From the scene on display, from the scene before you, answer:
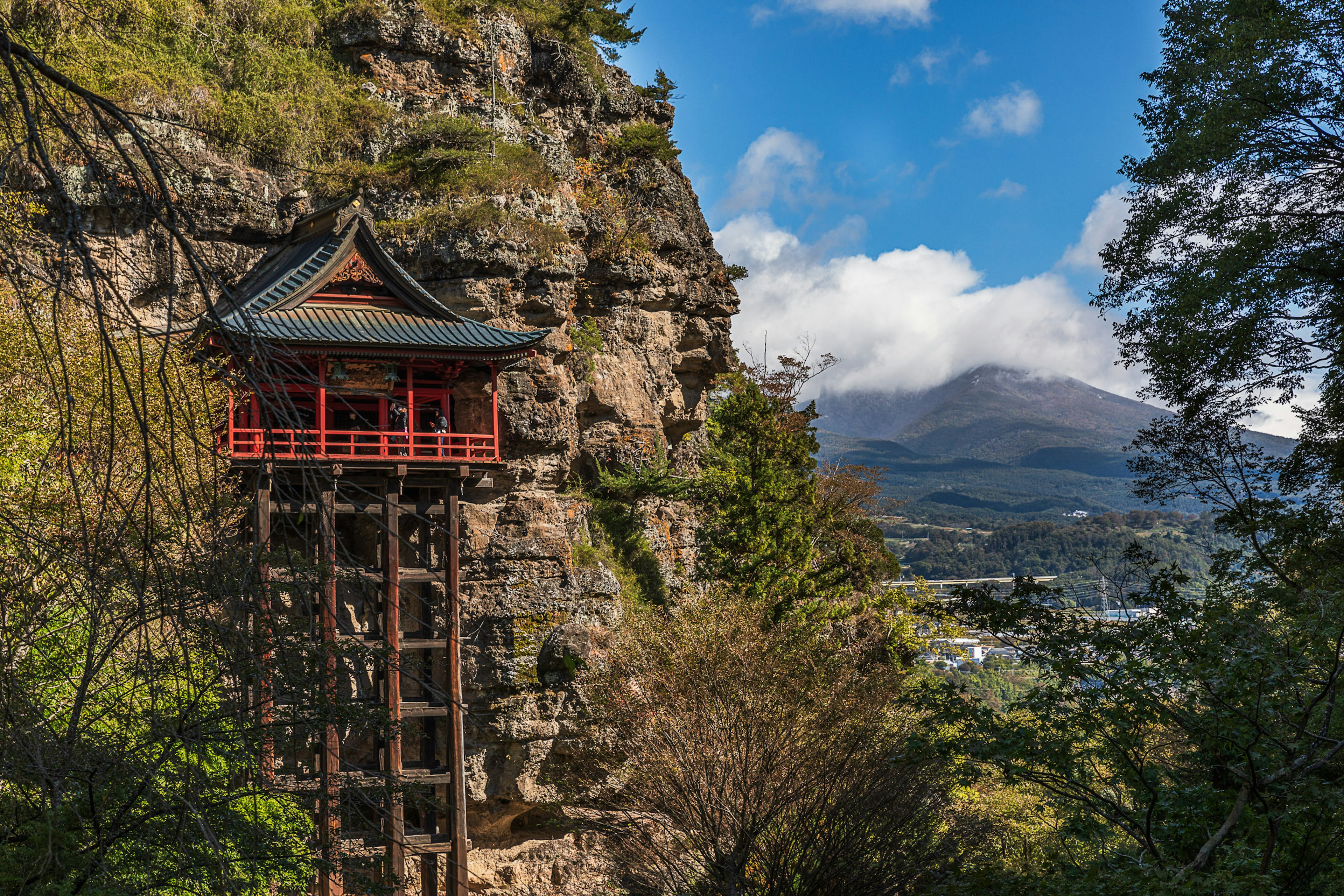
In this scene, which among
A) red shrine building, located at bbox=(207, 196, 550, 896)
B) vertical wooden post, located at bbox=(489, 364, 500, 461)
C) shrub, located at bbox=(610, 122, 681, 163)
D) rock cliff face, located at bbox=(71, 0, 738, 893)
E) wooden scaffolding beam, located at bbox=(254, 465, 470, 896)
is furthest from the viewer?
shrub, located at bbox=(610, 122, 681, 163)

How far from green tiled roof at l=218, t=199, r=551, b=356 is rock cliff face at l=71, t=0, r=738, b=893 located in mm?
1555

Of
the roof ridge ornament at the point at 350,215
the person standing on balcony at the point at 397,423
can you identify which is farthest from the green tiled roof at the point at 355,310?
the person standing on balcony at the point at 397,423

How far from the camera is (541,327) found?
1970 centimetres

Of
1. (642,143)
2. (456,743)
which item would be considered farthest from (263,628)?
(642,143)

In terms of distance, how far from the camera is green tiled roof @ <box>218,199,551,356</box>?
14.8m

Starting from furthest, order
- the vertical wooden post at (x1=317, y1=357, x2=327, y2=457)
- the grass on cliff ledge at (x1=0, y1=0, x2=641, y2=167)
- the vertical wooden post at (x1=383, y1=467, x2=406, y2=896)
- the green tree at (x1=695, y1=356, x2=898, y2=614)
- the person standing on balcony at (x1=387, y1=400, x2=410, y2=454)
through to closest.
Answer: the green tree at (x1=695, y1=356, x2=898, y2=614) < the grass on cliff ledge at (x1=0, y1=0, x2=641, y2=167) < the person standing on balcony at (x1=387, y1=400, x2=410, y2=454) < the vertical wooden post at (x1=317, y1=357, x2=327, y2=457) < the vertical wooden post at (x1=383, y1=467, x2=406, y2=896)

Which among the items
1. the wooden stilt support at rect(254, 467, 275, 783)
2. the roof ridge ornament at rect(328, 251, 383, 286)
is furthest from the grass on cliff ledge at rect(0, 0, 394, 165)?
the wooden stilt support at rect(254, 467, 275, 783)

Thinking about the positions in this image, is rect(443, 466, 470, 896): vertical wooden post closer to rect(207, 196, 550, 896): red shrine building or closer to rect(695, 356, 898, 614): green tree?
rect(207, 196, 550, 896): red shrine building

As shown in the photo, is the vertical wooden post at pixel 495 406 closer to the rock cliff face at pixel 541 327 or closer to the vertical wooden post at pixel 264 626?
the rock cliff face at pixel 541 327

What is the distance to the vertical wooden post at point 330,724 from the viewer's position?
2.76 metres

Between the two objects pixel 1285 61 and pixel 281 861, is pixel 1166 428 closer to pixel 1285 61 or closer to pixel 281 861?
pixel 1285 61

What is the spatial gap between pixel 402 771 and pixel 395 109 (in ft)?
47.2

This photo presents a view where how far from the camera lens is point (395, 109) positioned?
2022 centimetres

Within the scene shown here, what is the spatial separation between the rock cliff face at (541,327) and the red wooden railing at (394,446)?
1.82 metres
